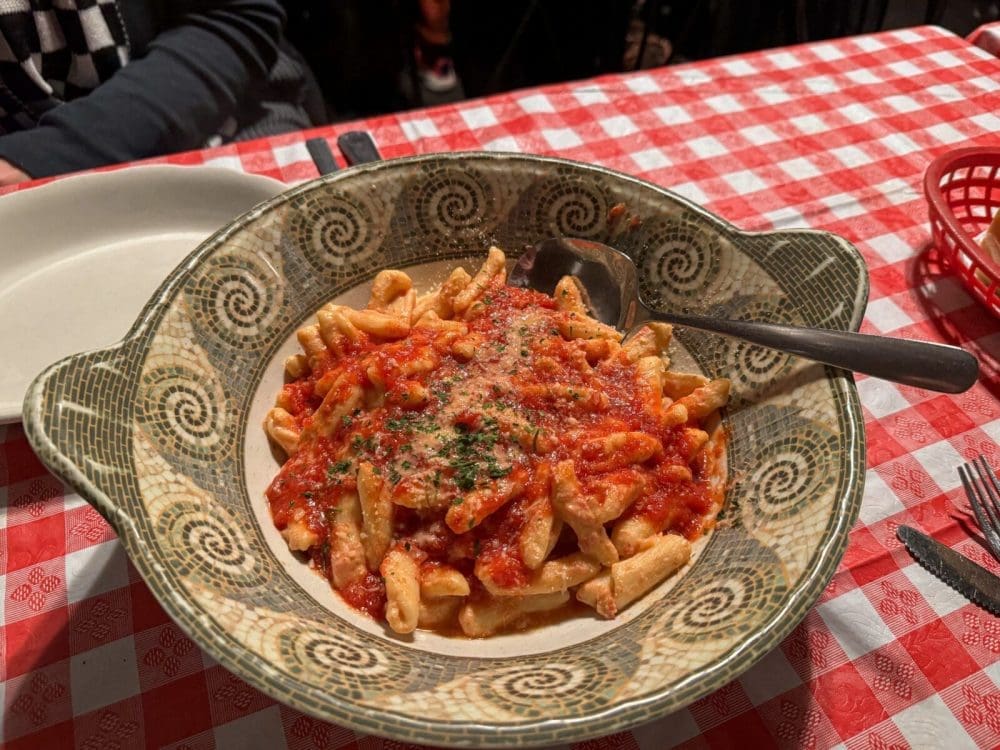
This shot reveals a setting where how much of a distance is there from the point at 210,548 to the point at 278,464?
0.29 metres

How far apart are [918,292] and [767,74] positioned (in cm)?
119

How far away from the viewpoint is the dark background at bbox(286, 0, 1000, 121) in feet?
12.6

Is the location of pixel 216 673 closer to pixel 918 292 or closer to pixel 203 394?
pixel 203 394

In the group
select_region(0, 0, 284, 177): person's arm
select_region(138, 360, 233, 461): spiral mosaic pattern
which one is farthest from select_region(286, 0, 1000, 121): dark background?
select_region(138, 360, 233, 461): spiral mosaic pattern

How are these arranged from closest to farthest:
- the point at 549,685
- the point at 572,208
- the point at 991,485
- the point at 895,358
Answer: the point at 549,685 < the point at 895,358 < the point at 991,485 < the point at 572,208

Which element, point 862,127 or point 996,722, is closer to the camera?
point 996,722

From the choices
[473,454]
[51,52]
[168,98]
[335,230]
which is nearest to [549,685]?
[473,454]

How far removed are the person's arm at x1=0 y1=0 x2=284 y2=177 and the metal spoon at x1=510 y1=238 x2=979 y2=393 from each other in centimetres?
158

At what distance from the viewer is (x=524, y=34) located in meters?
4.20

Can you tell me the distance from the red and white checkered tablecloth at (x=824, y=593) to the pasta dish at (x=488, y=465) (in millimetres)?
238

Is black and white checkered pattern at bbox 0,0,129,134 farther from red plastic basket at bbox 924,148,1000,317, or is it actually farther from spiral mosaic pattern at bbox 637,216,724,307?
red plastic basket at bbox 924,148,1000,317

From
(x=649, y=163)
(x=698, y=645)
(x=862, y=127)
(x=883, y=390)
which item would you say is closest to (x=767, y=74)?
(x=862, y=127)

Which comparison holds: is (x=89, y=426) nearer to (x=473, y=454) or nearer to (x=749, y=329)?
(x=473, y=454)

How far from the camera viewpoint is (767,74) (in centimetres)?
254
